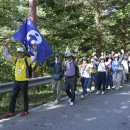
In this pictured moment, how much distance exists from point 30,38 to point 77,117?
3138 mm

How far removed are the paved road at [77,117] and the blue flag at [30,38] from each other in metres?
1.70

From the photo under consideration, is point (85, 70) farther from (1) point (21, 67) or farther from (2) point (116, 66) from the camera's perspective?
(1) point (21, 67)

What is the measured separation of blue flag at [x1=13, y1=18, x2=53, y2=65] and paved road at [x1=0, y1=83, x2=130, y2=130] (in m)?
1.70

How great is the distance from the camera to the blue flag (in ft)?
37.7

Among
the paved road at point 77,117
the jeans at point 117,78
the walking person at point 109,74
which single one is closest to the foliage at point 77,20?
the walking person at point 109,74

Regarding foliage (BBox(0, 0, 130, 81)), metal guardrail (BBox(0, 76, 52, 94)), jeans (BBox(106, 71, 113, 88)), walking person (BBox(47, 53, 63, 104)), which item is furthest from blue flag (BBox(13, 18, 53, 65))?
foliage (BBox(0, 0, 130, 81))

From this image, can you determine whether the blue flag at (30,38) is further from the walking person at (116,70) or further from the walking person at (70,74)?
the walking person at (116,70)

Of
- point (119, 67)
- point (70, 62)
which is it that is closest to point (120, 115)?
point (70, 62)

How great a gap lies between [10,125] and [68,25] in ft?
52.8

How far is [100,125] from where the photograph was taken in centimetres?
883

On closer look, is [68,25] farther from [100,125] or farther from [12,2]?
[100,125]

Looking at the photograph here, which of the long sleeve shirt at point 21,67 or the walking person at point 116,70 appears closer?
the long sleeve shirt at point 21,67

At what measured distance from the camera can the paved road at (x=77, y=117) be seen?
8649 millimetres

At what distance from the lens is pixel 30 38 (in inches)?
453
